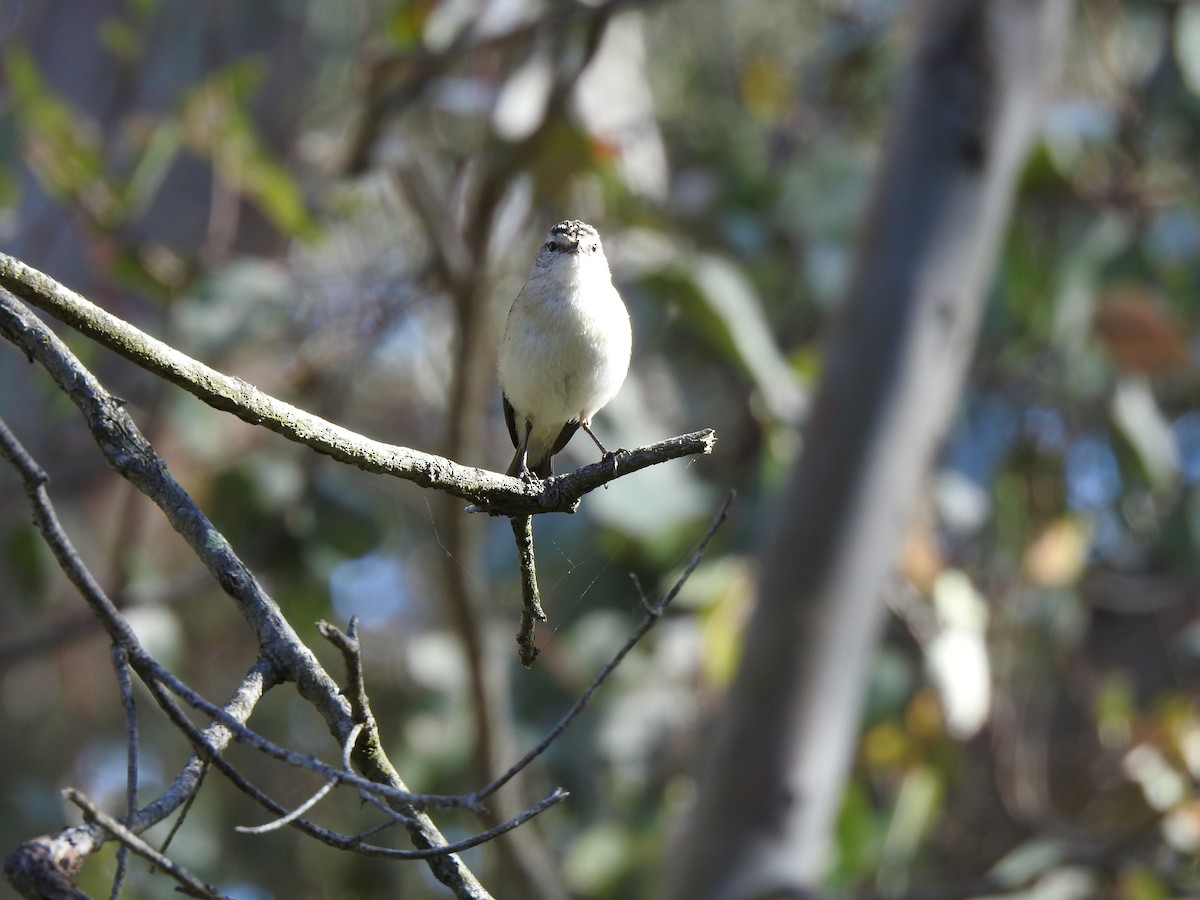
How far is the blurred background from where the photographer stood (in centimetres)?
504

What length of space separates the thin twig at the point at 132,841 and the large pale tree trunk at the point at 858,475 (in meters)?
3.35

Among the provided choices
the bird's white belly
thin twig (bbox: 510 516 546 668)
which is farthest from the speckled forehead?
thin twig (bbox: 510 516 546 668)

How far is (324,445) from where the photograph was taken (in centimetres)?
175

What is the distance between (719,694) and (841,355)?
1.74 meters

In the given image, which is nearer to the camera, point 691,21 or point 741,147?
point 741,147

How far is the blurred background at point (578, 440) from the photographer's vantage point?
5043 mm

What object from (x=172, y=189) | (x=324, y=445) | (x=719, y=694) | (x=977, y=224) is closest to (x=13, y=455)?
(x=324, y=445)

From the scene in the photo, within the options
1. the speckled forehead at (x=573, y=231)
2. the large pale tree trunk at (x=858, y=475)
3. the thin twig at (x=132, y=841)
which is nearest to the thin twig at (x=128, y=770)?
the thin twig at (x=132, y=841)

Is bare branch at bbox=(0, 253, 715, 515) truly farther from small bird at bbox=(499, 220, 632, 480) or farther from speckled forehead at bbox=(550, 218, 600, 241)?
speckled forehead at bbox=(550, 218, 600, 241)

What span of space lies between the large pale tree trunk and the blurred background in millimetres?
530

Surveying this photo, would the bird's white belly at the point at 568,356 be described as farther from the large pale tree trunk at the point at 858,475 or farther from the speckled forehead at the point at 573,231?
the large pale tree trunk at the point at 858,475

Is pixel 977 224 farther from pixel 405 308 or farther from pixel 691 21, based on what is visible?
pixel 691 21

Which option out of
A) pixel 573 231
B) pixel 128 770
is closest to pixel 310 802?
pixel 128 770

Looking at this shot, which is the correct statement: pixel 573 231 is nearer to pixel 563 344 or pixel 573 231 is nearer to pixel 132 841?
pixel 563 344
